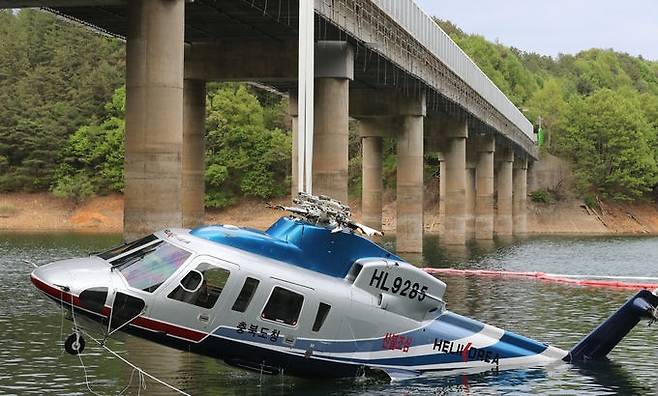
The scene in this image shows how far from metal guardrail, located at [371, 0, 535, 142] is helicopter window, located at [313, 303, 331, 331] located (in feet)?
140

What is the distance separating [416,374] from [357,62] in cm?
4848

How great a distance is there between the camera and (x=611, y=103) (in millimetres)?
165250

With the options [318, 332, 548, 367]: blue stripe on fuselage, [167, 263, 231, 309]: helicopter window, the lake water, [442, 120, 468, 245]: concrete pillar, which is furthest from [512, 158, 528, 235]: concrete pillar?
[167, 263, 231, 309]: helicopter window

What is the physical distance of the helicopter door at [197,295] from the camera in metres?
19.9

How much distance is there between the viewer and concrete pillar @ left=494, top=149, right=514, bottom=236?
137875 millimetres

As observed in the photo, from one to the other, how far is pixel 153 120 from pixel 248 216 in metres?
118

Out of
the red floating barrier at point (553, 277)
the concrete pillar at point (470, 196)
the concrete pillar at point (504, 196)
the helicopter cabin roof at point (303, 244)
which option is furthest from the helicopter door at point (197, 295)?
the concrete pillar at point (504, 196)

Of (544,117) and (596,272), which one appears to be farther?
(544,117)

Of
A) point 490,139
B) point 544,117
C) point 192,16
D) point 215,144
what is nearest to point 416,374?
point 192,16

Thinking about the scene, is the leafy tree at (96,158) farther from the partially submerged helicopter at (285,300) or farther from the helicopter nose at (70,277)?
the helicopter nose at (70,277)

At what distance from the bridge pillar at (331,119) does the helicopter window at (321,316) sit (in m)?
39.5

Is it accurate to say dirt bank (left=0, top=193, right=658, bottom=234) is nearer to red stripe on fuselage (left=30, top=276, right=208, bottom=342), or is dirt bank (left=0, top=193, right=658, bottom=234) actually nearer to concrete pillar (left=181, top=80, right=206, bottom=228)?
concrete pillar (left=181, top=80, right=206, bottom=228)

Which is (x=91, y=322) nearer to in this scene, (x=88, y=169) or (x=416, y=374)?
(x=416, y=374)

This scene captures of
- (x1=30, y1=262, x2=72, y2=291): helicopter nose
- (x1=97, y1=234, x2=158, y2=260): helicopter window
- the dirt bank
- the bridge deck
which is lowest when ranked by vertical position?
the dirt bank
